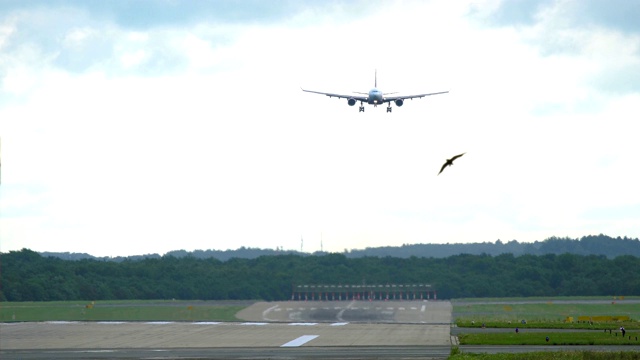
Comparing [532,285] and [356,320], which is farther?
[532,285]

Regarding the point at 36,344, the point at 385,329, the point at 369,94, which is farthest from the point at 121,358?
the point at 369,94

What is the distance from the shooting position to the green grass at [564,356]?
57.6 meters

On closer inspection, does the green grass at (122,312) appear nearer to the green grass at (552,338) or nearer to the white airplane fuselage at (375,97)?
the white airplane fuselage at (375,97)

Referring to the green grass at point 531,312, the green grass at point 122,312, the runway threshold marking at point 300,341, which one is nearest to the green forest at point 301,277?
the green grass at point 122,312

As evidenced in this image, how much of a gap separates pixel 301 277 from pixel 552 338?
98.8 metres

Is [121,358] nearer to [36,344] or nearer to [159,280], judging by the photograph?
[36,344]

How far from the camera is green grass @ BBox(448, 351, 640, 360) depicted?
189 ft

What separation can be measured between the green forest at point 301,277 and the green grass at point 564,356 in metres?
90.8

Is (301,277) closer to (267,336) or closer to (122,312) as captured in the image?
(122,312)

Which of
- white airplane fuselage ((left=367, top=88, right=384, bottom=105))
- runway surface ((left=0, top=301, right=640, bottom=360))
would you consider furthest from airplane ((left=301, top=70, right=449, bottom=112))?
runway surface ((left=0, top=301, right=640, bottom=360))

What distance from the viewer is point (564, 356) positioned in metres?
58.0

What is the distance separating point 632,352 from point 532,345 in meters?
11.4

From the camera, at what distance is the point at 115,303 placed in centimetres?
13462

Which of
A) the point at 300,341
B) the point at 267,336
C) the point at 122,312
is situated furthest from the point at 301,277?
the point at 300,341
